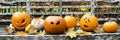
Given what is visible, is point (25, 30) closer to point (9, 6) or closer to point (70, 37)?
point (70, 37)

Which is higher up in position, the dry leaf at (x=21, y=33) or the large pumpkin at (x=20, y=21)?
the large pumpkin at (x=20, y=21)

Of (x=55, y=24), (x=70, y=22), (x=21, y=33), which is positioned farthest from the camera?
(x=70, y=22)

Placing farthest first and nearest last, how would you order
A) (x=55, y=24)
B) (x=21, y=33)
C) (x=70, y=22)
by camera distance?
(x=70, y=22), (x=21, y=33), (x=55, y=24)

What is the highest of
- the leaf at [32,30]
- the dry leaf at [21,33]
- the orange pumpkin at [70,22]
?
the orange pumpkin at [70,22]

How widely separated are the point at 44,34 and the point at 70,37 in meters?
0.42

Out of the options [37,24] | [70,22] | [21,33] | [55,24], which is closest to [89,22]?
[70,22]

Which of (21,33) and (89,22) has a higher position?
(89,22)

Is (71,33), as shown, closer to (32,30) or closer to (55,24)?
(55,24)

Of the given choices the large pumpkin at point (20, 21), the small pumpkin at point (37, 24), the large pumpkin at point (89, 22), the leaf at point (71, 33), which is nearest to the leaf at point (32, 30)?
the small pumpkin at point (37, 24)

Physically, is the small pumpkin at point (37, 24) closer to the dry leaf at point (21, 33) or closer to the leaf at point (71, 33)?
the dry leaf at point (21, 33)

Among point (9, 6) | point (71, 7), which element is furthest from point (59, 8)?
point (9, 6)

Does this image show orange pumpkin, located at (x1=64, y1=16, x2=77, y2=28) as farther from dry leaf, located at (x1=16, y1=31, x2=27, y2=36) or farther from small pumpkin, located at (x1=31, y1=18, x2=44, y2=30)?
dry leaf, located at (x1=16, y1=31, x2=27, y2=36)

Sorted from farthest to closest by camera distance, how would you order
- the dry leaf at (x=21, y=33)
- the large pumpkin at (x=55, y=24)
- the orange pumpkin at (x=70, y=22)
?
1. the orange pumpkin at (x=70, y=22)
2. the dry leaf at (x=21, y=33)
3. the large pumpkin at (x=55, y=24)

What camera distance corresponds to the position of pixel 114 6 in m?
7.84
